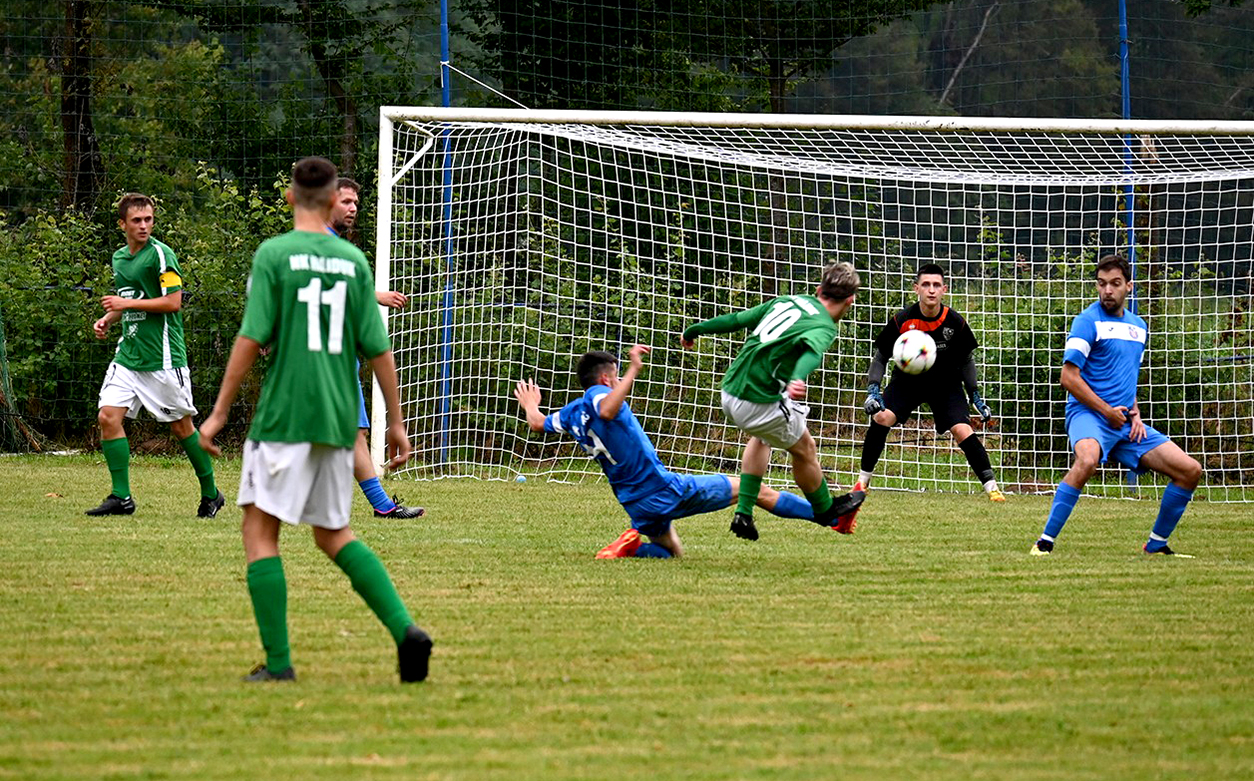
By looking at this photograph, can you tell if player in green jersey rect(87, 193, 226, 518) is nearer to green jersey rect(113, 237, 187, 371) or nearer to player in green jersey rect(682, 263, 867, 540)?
green jersey rect(113, 237, 187, 371)

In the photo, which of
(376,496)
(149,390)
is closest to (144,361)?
(149,390)

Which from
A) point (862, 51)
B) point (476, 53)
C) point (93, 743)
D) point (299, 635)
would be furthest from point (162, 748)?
point (862, 51)

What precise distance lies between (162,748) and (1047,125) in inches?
395

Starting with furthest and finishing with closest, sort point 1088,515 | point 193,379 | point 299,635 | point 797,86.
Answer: point 797,86 → point 193,379 → point 1088,515 → point 299,635

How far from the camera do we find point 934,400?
12422 mm

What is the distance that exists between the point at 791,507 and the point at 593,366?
1412 mm

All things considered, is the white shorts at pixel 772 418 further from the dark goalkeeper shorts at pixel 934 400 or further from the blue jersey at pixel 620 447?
the dark goalkeeper shorts at pixel 934 400

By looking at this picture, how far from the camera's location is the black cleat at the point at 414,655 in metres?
4.97

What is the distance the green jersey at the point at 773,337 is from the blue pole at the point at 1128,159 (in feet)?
17.7

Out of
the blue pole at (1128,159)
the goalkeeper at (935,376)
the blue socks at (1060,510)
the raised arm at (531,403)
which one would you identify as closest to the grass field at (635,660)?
the blue socks at (1060,510)

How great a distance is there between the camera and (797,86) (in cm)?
1783

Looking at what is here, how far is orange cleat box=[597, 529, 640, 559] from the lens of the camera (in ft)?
27.8

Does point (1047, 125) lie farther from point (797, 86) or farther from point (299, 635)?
point (299, 635)

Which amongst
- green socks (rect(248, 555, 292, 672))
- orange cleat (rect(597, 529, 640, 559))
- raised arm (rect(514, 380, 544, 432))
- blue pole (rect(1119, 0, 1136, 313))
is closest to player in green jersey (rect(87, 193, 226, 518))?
raised arm (rect(514, 380, 544, 432))
